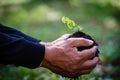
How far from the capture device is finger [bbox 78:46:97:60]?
9.29ft

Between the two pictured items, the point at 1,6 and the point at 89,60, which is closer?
the point at 89,60

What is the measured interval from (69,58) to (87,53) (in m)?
0.13

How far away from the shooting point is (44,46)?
2836 millimetres

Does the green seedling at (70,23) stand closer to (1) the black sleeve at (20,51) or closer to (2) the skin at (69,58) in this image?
(2) the skin at (69,58)

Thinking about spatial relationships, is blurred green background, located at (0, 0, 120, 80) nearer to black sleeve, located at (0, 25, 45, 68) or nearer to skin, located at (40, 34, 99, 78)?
skin, located at (40, 34, 99, 78)

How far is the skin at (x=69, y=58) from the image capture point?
2.82m

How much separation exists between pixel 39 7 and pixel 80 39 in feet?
30.9

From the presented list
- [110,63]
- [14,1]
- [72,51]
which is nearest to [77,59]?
[72,51]

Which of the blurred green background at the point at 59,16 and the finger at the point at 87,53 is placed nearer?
the finger at the point at 87,53

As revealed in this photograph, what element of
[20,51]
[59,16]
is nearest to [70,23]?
[20,51]

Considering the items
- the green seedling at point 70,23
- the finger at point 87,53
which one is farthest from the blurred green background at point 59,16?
the finger at point 87,53

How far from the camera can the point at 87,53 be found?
2842mm

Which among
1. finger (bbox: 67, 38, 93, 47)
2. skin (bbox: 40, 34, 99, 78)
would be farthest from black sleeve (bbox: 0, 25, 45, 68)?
finger (bbox: 67, 38, 93, 47)

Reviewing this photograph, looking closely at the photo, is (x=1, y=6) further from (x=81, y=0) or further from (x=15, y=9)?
(x=81, y=0)
